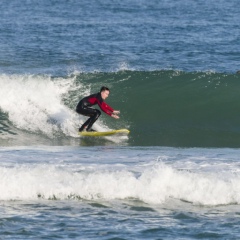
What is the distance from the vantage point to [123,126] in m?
22.8

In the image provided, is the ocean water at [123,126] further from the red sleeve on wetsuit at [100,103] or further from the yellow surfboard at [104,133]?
the red sleeve on wetsuit at [100,103]

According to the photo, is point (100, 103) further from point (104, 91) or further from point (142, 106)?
point (142, 106)

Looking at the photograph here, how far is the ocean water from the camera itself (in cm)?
1405

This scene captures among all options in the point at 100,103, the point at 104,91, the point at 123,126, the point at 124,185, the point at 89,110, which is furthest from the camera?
the point at 123,126

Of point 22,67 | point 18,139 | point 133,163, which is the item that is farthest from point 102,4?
point 133,163

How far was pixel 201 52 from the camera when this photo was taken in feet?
116

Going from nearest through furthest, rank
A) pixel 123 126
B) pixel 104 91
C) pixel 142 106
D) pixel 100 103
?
pixel 104 91 → pixel 100 103 → pixel 123 126 → pixel 142 106

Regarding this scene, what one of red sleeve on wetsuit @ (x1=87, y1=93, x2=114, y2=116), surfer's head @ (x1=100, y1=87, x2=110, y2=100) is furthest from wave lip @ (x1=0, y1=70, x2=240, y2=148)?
surfer's head @ (x1=100, y1=87, x2=110, y2=100)

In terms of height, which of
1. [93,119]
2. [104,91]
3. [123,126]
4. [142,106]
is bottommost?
[123,126]

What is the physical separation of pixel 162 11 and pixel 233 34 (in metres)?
8.33

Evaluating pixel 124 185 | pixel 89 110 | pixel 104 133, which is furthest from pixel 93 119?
pixel 124 185

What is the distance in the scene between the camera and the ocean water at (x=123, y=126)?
14.1 m

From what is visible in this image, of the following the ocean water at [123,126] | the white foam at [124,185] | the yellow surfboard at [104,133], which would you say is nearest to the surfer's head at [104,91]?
the yellow surfboard at [104,133]

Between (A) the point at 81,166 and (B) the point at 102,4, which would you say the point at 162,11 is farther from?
(A) the point at 81,166
